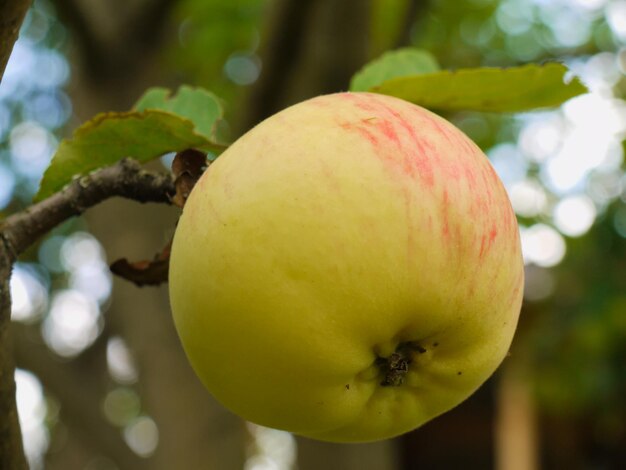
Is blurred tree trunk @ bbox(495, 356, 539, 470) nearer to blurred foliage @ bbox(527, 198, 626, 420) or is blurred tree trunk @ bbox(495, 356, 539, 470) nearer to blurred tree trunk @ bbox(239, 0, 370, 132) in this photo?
blurred foliage @ bbox(527, 198, 626, 420)

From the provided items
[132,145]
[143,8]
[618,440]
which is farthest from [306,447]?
[618,440]

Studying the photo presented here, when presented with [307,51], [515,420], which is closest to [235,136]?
[307,51]

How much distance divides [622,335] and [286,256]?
11.9 ft

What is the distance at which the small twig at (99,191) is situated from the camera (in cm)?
71

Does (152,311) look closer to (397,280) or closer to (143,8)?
(143,8)

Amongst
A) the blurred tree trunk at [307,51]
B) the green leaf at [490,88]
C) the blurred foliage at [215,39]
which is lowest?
the green leaf at [490,88]

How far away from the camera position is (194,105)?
0.87 metres

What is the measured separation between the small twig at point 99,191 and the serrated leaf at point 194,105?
4.8 inches

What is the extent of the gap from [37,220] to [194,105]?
25 cm

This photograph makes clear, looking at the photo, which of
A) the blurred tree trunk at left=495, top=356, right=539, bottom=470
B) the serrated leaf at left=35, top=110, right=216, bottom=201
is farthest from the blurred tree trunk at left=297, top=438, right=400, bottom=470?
the blurred tree trunk at left=495, top=356, right=539, bottom=470

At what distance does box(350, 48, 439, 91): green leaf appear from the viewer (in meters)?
0.88

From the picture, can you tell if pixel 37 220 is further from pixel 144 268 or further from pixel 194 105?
pixel 194 105

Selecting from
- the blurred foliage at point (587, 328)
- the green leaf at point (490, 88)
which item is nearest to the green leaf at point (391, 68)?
the green leaf at point (490, 88)

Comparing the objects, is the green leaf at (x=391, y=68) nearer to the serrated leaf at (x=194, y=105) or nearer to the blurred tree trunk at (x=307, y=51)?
the serrated leaf at (x=194, y=105)
